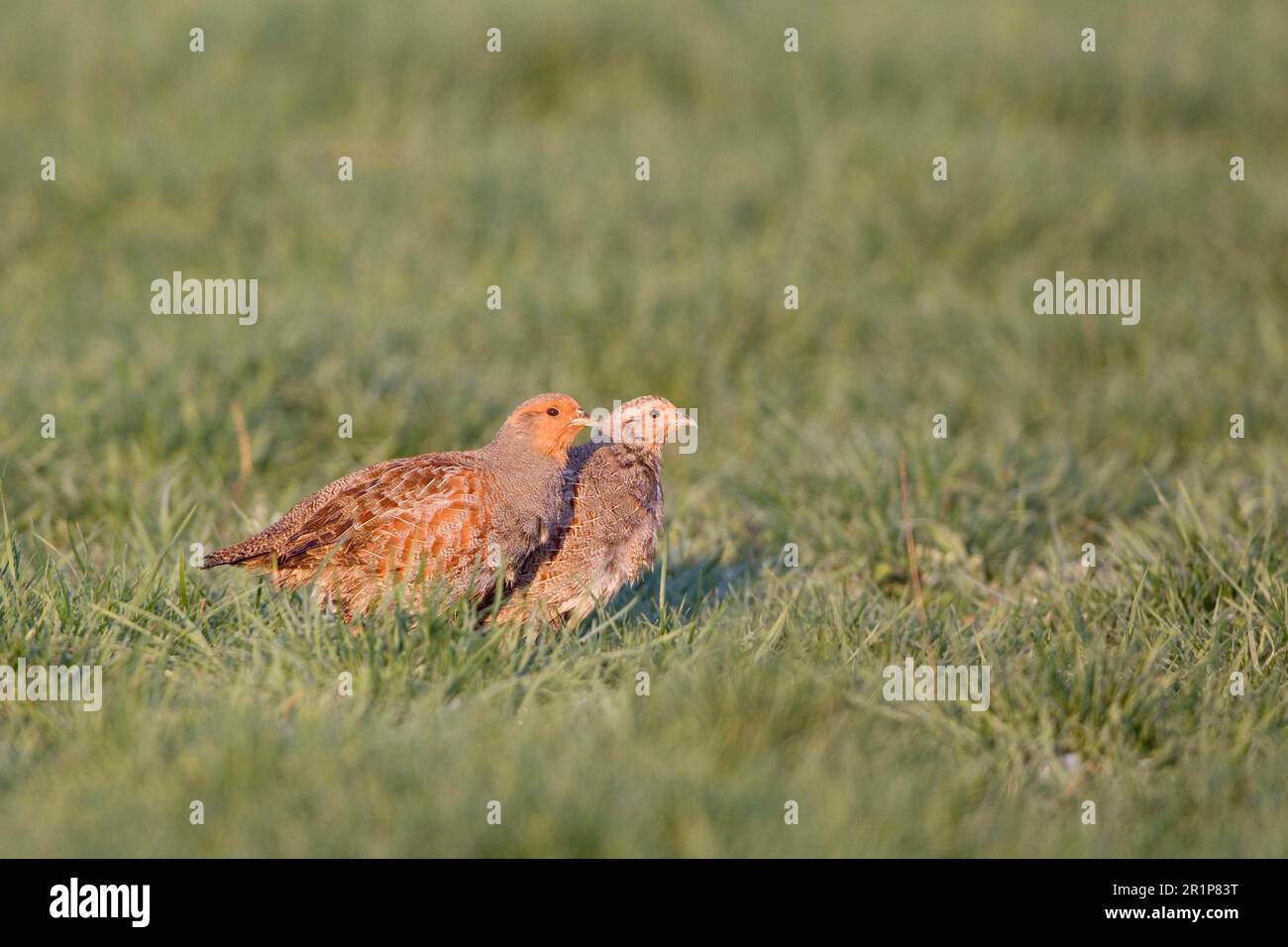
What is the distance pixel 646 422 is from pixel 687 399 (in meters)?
2.92

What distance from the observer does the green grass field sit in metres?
3.64

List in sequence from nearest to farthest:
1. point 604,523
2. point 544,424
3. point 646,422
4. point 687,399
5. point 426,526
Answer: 1. point 426,526
2. point 544,424
3. point 604,523
4. point 646,422
5. point 687,399

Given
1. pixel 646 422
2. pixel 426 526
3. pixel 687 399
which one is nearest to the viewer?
pixel 426 526

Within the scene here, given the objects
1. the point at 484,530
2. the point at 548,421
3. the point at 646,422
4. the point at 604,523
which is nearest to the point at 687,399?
the point at 646,422

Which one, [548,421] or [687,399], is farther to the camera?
[687,399]

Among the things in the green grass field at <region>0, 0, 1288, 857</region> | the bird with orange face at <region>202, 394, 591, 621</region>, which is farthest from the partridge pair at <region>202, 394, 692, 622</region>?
the green grass field at <region>0, 0, 1288, 857</region>

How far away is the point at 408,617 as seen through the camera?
14.9 ft

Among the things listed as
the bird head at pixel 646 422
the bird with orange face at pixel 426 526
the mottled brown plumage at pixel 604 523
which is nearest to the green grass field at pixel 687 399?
the bird with orange face at pixel 426 526

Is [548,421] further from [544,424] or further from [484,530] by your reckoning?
[484,530]

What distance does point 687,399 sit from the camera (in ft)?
27.2

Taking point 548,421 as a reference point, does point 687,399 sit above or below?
above

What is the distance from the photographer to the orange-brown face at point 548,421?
16.1 feet
